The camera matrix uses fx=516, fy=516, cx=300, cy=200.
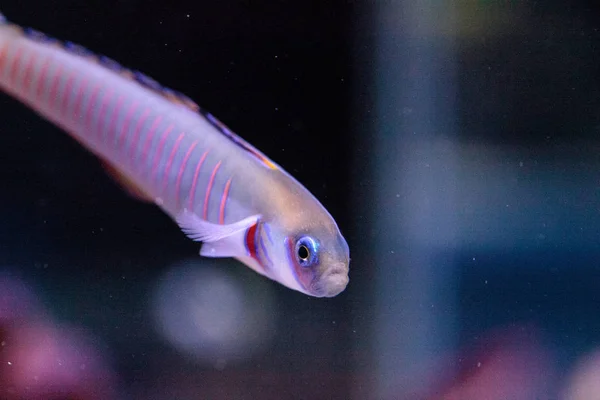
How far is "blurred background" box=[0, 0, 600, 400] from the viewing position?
5.93 feet

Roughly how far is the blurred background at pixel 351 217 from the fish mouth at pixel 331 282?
31.4 inches

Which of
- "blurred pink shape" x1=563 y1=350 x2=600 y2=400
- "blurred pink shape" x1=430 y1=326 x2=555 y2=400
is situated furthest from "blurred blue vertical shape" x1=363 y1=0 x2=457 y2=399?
"blurred pink shape" x1=563 y1=350 x2=600 y2=400

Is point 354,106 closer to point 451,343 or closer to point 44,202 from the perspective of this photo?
point 451,343

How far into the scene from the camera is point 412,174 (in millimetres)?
2389

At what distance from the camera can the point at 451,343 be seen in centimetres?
206

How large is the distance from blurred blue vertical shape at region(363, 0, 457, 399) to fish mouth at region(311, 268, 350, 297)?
42.1 inches

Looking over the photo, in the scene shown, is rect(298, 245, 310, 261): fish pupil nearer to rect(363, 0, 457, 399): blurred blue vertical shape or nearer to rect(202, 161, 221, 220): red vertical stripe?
rect(202, 161, 221, 220): red vertical stripe

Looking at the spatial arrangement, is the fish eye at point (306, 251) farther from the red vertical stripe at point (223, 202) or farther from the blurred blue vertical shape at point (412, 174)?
the blurred blue vertical shape at point (412, 174)

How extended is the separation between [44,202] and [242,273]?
0.77 metres

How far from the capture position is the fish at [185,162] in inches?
46.9

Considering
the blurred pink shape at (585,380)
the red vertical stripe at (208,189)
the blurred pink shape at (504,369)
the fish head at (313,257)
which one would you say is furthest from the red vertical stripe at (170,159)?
the blurred pink shape at (585,380)

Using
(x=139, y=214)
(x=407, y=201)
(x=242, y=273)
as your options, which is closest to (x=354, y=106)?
(x=407, y=201)

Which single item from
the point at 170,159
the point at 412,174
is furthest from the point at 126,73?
the point at 412,174

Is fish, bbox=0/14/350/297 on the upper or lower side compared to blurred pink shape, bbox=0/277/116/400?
upper
